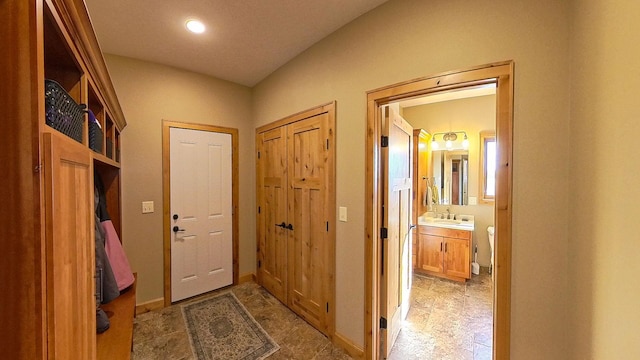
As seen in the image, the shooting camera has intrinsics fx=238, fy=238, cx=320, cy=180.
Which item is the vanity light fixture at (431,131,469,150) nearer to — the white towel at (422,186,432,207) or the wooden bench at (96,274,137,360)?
the white towel at (422,186,432,207)

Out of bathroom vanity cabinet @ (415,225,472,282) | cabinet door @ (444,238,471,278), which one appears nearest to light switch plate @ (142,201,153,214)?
bathroom vanity cabinet @ (415,225,472,282)

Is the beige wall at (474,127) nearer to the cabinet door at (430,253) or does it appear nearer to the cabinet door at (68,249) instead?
the cabinet door at (430,253)

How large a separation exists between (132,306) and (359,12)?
2.80m

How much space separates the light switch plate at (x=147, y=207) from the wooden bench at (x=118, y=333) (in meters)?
0.97

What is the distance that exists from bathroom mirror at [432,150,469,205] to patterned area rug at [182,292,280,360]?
10.7 ft

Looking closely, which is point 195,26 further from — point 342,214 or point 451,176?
point 451,176

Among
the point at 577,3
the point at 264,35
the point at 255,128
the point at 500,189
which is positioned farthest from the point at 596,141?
the point at 255,128

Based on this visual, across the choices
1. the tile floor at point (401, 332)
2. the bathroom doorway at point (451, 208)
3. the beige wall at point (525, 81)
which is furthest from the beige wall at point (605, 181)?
the bathroom doorway at point (451, 208)

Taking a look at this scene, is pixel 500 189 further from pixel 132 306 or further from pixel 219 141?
pixel 219 141

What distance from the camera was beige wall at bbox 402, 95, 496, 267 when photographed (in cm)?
357

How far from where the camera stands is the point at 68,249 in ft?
2.45

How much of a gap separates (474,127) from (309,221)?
3.02 m

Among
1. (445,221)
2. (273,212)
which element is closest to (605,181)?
(273,212)

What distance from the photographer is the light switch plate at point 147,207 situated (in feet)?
8.52
